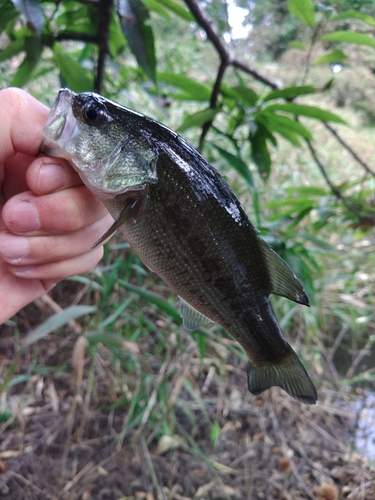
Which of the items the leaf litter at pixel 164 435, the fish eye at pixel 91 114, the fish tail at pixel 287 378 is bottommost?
the leaf litter at pixel 164 435

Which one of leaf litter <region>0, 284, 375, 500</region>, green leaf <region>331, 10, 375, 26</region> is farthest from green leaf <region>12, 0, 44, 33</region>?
leaf litter <region>0, 284, 375, 500</region>

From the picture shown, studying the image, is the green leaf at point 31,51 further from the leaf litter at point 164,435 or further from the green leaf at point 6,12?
the leaf litter at point 164,435

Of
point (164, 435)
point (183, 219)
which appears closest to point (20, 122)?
point (183, 219)

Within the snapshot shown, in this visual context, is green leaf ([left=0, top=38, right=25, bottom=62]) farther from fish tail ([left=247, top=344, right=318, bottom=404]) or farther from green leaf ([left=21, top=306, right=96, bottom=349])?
fish tail ([left=247, top=344, right=318, bottom=404])

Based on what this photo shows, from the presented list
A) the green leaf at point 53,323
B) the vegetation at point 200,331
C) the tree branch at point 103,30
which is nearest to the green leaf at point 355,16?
the vegetation at point 200,331

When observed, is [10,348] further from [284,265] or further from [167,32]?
[167,32]

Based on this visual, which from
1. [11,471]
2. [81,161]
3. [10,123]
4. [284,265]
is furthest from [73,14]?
[11,471]
